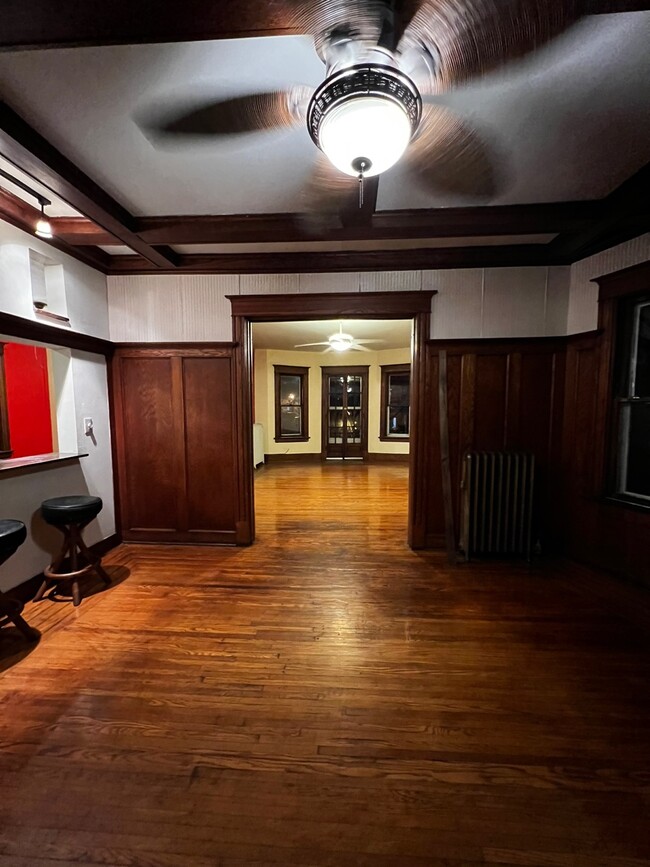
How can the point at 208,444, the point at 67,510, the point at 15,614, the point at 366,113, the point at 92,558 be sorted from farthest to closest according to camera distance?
the point at 208,444
the point at 92,558
the point at 67,510
the point at 15,614
the point at 366,113

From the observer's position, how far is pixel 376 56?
1134 millimetres

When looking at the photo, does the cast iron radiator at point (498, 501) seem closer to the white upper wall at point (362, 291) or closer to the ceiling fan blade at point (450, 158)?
the white upper wall at point (362, 291)

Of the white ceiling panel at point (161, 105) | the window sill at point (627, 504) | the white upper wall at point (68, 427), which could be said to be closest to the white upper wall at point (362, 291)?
the white upper wall at point (68, 427)

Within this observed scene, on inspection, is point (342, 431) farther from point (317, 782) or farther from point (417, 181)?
point (317, 782)

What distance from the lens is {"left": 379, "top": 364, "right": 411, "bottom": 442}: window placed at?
7.83m

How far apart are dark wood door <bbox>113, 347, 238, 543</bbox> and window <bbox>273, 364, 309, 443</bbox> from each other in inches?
177

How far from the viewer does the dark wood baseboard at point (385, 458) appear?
789cm

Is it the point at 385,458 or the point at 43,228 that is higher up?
the point at 43,228

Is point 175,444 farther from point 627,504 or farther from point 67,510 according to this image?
point 627,504

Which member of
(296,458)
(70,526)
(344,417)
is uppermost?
(344,417)

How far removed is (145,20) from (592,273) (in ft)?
10.2

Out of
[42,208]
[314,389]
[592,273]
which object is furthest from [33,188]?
[314,389]

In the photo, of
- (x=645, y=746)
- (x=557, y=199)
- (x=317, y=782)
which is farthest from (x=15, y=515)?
(x=557, y=199)

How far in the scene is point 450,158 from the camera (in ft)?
5.57
